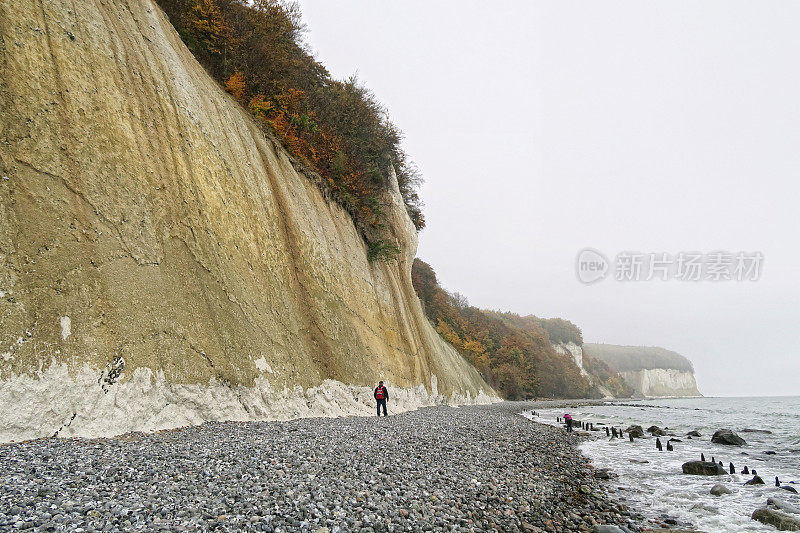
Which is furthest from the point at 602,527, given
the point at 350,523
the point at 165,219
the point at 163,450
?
the point at 165,219

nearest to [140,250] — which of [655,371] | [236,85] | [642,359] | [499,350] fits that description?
[236,85]

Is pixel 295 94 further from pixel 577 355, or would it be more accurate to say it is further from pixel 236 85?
pixel 577 355

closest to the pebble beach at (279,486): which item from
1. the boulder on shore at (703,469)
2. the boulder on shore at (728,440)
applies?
the boulder on shore at (703,469)

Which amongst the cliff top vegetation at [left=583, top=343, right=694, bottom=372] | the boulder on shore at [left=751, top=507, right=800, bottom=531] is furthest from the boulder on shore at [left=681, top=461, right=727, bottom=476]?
the cliff top vegetation at [left=583, top=343, right=694, bottom=372]

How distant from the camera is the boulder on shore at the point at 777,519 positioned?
255 inches

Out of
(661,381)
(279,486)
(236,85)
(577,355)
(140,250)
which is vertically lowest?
(661,381)

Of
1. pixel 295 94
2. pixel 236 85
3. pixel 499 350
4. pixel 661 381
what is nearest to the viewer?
pixel 236 85

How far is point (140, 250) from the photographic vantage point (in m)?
8.53

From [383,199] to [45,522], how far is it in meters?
24.7

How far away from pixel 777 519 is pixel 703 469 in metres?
4.17

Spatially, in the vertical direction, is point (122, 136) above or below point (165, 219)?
above

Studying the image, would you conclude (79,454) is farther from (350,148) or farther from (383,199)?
(383,199)

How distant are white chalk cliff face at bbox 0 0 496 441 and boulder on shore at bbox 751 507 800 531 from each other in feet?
34.3

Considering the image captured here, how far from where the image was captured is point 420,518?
502 centimetres
